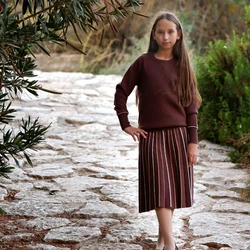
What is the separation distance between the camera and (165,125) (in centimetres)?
337

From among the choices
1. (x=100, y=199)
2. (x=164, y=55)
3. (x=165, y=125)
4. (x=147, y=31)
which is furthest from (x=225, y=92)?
(x=147, y=31)

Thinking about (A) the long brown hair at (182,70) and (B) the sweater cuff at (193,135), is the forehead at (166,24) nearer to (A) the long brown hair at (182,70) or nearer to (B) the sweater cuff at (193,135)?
(A) the long brown hair at (182,70)

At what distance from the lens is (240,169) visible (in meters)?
5.60

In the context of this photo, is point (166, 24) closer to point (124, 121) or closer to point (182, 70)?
point (182, 70)

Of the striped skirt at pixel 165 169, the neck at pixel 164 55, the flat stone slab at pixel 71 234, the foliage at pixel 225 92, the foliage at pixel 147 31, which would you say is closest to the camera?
the striped skirt at pixel 165 169

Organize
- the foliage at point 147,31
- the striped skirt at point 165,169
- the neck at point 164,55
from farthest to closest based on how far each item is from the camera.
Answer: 1. the foliage at point 147,31
2. the neck at point 164,55
3. the striped skirt at point 165,169

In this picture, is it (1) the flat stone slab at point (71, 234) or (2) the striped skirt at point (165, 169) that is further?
(1) the flat stone slab at point (71, 234)

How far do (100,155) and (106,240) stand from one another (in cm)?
241

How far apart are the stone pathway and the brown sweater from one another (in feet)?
2.31

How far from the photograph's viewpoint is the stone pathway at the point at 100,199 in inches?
143

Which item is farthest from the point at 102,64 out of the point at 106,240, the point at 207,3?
the point at 106,240

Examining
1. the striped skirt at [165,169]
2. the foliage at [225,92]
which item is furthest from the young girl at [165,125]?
the foliage at [225,92]

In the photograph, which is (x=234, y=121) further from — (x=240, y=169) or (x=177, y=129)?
(x=177, y=129)

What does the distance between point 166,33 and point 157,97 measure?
1.15 ft
